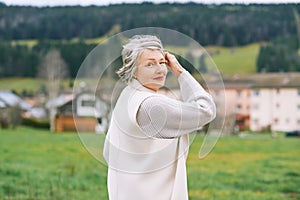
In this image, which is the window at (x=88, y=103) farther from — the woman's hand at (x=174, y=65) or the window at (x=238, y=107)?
the window at (x=238, y=107)

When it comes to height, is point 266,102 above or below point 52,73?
below

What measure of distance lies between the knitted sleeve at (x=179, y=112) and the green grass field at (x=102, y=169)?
260cm

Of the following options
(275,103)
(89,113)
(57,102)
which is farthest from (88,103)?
(275,103)

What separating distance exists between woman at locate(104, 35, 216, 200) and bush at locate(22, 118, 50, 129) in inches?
247

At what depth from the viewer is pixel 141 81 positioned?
122 cm

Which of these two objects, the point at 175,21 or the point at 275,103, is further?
the point at 275,103

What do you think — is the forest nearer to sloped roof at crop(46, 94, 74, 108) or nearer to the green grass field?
sloped roof at crop(46, 94, 74, 108)

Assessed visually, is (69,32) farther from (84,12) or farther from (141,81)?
(141,81)

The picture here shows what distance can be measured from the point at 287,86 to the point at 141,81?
7375mm

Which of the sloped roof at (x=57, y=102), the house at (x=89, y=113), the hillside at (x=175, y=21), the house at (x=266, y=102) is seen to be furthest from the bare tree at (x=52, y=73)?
the house at (x=89, y=113)

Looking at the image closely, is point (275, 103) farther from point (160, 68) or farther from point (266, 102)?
point (160, 68)

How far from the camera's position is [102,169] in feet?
19.2

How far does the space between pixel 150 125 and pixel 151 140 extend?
5cm

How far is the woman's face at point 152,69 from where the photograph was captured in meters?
1.21
